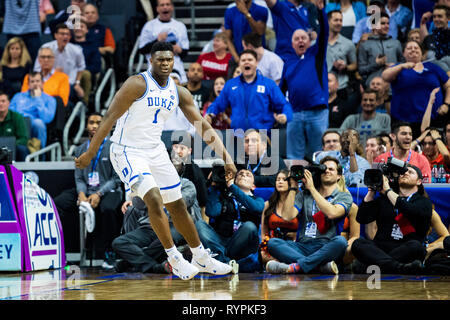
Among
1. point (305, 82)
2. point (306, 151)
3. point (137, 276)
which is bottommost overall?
point (137, 276)

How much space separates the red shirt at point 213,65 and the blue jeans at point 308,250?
4463 millimetres

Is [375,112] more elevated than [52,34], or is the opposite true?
[52,34]

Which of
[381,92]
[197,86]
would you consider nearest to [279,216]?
[381,92]

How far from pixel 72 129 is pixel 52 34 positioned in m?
2.34

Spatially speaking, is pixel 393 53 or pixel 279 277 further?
pixel 393 53

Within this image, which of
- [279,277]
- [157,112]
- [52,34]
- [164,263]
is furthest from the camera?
[52,34]

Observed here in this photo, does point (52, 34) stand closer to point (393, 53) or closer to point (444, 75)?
point (393, 53)

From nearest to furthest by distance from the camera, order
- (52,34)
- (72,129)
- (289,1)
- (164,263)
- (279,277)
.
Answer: (279,277) → (164,263) → (289,1) → (72,129) → (52,34)

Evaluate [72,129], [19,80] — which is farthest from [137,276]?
[19,80]

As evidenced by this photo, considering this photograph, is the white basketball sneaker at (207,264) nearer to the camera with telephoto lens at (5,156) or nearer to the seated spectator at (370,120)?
the camera with telephoto lens at (5,156)

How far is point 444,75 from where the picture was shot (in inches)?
406

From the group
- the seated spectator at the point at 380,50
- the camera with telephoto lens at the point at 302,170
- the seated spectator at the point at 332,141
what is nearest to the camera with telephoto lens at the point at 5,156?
the camera with telephoto lens at the point at 302,170

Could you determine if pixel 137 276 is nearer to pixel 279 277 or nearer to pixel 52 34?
pixel 279 277

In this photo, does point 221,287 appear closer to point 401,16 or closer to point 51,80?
point 51,80
